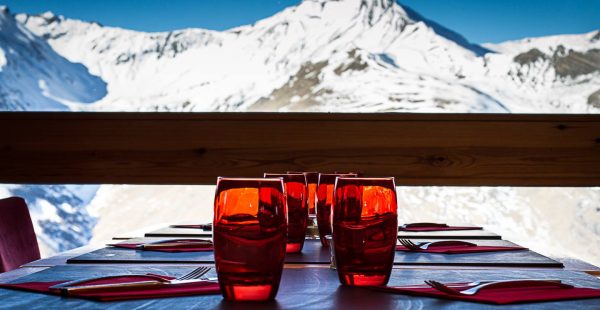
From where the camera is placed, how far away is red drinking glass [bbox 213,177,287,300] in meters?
0.69

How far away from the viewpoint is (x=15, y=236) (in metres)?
1.52

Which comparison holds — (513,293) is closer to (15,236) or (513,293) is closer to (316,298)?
(316,298)

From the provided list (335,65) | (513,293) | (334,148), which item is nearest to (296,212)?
(513,293)

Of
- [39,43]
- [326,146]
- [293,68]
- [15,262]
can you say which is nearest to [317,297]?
[15,262]

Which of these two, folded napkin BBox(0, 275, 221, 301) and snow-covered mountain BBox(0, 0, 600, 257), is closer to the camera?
folded napkin BBox(0, 275, 221, 301)

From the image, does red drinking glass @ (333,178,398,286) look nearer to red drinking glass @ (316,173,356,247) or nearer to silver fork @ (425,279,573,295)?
silver fork @ (425,279,573,295)

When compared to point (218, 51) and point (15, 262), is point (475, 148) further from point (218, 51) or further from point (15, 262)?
point (15, 262)

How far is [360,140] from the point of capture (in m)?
2.52

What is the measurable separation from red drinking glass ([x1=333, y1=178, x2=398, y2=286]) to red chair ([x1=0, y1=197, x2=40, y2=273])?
85cm

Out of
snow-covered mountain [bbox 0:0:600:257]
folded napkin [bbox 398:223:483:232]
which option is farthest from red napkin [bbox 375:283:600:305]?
snow-covered mountain [bbox 0:0:600:257]

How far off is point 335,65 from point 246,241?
7.57ft

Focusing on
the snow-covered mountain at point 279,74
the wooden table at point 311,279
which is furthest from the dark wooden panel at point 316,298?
the snow-covered mountain at point 279,74

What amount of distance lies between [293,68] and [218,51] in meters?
0.32

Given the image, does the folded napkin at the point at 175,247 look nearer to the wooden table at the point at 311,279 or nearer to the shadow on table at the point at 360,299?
the wooden table at the point at 311,279
